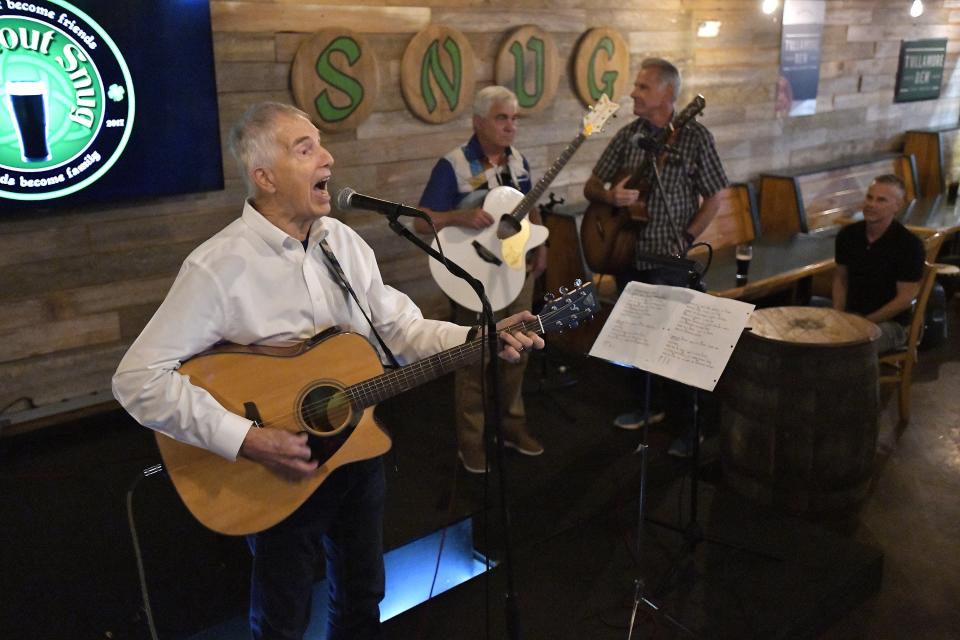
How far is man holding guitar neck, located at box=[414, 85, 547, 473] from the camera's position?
3.54 meters

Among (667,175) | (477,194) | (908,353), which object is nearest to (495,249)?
(477,194)

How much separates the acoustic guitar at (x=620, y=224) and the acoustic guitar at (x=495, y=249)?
39cm

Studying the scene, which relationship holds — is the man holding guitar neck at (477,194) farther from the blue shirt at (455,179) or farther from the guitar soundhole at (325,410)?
the guitar soundhole at (325,410)

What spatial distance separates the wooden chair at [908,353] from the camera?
4.21m

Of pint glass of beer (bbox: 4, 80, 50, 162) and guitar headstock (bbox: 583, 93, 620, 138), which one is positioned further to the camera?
guitar headstock (bbox: 583, 93, 620, 138)

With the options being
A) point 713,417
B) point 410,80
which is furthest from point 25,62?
point 713,417

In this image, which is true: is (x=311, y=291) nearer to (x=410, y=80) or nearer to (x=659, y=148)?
(x=659, y=148)

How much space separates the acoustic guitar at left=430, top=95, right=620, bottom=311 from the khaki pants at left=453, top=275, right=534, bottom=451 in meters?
0.09

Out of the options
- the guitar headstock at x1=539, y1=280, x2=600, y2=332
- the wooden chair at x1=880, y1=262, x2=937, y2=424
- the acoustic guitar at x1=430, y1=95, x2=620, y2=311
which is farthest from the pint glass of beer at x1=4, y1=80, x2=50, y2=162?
the wooden chair at x1=880, y1=262, x2=937, y2=424

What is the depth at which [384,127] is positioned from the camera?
4492 mm

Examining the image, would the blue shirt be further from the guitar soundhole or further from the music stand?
the guitar soundhole

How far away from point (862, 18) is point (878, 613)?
5822 millimetres

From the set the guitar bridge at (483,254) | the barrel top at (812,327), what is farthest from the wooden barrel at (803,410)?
the guitar bridge at (483,254)

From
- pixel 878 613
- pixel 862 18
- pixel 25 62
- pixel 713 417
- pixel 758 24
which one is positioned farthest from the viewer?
pixel 862 18
